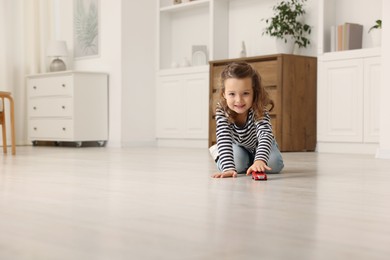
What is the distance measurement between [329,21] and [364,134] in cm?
107

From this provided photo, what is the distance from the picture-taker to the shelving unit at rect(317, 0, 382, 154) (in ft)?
15.8

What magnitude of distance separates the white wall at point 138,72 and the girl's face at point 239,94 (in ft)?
13.1

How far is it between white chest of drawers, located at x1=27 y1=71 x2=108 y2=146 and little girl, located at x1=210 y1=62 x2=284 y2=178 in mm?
3775

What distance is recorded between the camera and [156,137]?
21.8ft

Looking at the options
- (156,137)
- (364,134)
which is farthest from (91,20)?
(364,134)

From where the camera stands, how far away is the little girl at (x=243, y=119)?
96.7 inches

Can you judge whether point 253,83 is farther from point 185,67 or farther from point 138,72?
point 138,72

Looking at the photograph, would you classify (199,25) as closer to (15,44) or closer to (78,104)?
(78,104)

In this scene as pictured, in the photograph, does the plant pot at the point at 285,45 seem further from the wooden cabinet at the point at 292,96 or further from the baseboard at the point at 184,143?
the baseboard at the point at 184,143

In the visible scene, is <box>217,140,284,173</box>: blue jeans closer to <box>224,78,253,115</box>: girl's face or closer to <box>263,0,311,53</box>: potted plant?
<box>224,78,253,115</box>: girl's face

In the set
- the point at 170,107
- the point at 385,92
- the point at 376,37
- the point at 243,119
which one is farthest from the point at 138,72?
the point at 243,119

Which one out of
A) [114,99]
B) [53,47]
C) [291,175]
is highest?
[53,47]

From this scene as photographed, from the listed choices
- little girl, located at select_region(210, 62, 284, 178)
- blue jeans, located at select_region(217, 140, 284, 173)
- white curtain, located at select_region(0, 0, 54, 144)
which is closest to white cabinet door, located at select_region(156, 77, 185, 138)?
white curtain, located at select_region(0, 0, 54, 144)

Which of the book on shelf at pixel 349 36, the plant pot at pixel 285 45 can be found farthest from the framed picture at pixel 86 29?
the book on shelf at pixel 349 36
